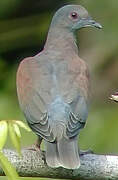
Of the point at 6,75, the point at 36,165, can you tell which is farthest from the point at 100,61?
the point at 36,165

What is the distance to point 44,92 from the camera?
5.18 metres

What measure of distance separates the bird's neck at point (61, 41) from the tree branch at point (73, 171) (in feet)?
4.41

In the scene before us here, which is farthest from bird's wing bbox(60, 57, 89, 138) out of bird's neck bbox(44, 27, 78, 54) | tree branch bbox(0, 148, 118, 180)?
bird's neck bbox(44, 27, 78, 54)

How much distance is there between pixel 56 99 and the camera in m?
5.11

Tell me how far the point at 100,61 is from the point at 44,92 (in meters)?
3.43

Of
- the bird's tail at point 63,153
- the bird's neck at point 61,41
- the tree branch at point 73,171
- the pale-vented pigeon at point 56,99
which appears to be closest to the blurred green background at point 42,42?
the bird's neck at point 61,41

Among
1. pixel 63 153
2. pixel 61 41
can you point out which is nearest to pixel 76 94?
pixel 63 153

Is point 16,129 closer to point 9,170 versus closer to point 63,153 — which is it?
point 9,170

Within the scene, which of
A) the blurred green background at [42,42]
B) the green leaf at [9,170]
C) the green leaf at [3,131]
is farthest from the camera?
the blurred green background at [42,42]

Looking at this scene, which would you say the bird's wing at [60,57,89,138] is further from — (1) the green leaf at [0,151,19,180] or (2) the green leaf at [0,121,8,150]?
(1) the green leaf at [0,151,19,180]

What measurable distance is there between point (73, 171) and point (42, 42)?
454 centimetres

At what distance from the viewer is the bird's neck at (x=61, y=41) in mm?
5962

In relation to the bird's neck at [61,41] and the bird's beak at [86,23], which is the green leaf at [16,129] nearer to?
the bird's neck at [61,41]

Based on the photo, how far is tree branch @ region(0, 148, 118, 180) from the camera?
4543mm
